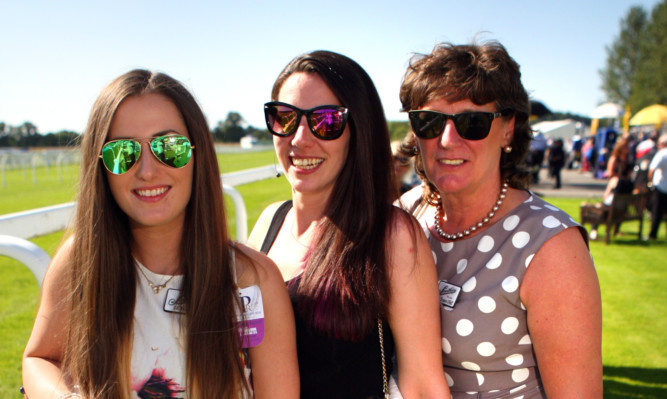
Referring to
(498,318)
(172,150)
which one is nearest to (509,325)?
(498,318)

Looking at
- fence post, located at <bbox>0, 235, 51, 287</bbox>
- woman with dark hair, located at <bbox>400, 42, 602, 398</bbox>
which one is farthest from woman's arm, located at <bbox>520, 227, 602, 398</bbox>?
fence post, located at <bbox>0, 235, 51, 287</bbox>

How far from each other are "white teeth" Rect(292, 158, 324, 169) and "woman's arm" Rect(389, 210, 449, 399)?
528mm

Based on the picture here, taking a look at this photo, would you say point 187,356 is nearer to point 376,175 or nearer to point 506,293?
point 376,175

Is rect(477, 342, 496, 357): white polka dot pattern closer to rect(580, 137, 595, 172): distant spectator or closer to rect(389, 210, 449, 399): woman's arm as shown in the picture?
→ rect(389, 210, 449, 399): woman's arm

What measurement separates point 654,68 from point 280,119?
215ft

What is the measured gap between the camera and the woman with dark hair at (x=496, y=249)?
5.91 ft

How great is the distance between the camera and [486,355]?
1.93m

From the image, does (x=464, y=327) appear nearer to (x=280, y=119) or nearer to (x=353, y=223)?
(x=353, y=223)

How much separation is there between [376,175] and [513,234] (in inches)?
25.1

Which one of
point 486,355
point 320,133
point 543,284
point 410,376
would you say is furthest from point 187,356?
point 543,284

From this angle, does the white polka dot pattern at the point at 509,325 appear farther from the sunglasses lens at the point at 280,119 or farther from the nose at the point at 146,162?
the nose at the point at 146,162

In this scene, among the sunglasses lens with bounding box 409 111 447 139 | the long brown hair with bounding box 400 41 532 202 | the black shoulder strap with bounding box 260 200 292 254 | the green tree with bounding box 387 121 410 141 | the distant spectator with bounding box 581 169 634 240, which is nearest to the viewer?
the long brown hair with bounding box 400 41 532 202

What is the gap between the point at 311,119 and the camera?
2059 millimetres

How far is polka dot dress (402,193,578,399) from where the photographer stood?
1.90 metres
